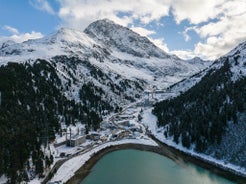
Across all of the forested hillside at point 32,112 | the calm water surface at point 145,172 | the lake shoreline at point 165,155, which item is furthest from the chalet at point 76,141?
the calm water surface at point 145,172

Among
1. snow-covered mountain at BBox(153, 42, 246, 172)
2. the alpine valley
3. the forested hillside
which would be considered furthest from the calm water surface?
the forested hillside

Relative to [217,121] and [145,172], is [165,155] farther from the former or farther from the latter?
[217,121]

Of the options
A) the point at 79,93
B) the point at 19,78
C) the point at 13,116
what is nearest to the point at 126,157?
the point at 13,116

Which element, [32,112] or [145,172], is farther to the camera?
[32,112]

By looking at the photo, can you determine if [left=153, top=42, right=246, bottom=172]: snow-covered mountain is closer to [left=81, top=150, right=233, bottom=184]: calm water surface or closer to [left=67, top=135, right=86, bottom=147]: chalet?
[left=81, top=150, right=233, bottom=184]: calm water surface

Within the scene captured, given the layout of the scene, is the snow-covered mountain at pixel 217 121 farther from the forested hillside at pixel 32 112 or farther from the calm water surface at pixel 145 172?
the forested hillside at pixel 32 112

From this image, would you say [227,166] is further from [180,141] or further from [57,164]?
[57,164]

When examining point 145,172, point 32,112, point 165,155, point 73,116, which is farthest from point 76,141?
point 73,116
